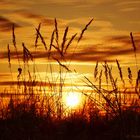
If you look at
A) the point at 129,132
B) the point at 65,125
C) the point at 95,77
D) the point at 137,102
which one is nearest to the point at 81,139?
the point at 129,132

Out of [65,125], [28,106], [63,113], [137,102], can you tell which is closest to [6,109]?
[28,106]

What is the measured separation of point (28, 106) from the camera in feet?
18.7

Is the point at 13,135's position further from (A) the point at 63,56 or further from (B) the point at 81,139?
(A) the point at 63,56

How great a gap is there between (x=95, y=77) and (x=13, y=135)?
243cm

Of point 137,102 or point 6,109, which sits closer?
point 137,102

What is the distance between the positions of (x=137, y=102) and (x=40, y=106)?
142 centimetres

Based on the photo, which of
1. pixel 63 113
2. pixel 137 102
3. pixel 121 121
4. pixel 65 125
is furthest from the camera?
pixel 63 113

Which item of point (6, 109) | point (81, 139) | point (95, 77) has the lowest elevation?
point (81, 139)

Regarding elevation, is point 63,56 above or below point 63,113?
above

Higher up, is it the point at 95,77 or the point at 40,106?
the point at 95,77

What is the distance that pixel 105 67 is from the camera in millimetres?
5898

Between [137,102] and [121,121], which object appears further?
[137,102]

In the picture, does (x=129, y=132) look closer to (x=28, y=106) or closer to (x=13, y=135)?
(x=13, y=135)

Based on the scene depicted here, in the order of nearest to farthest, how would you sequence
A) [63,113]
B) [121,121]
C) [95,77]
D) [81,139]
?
[81,139] → [121,121] → [63,113] → [95,77]
